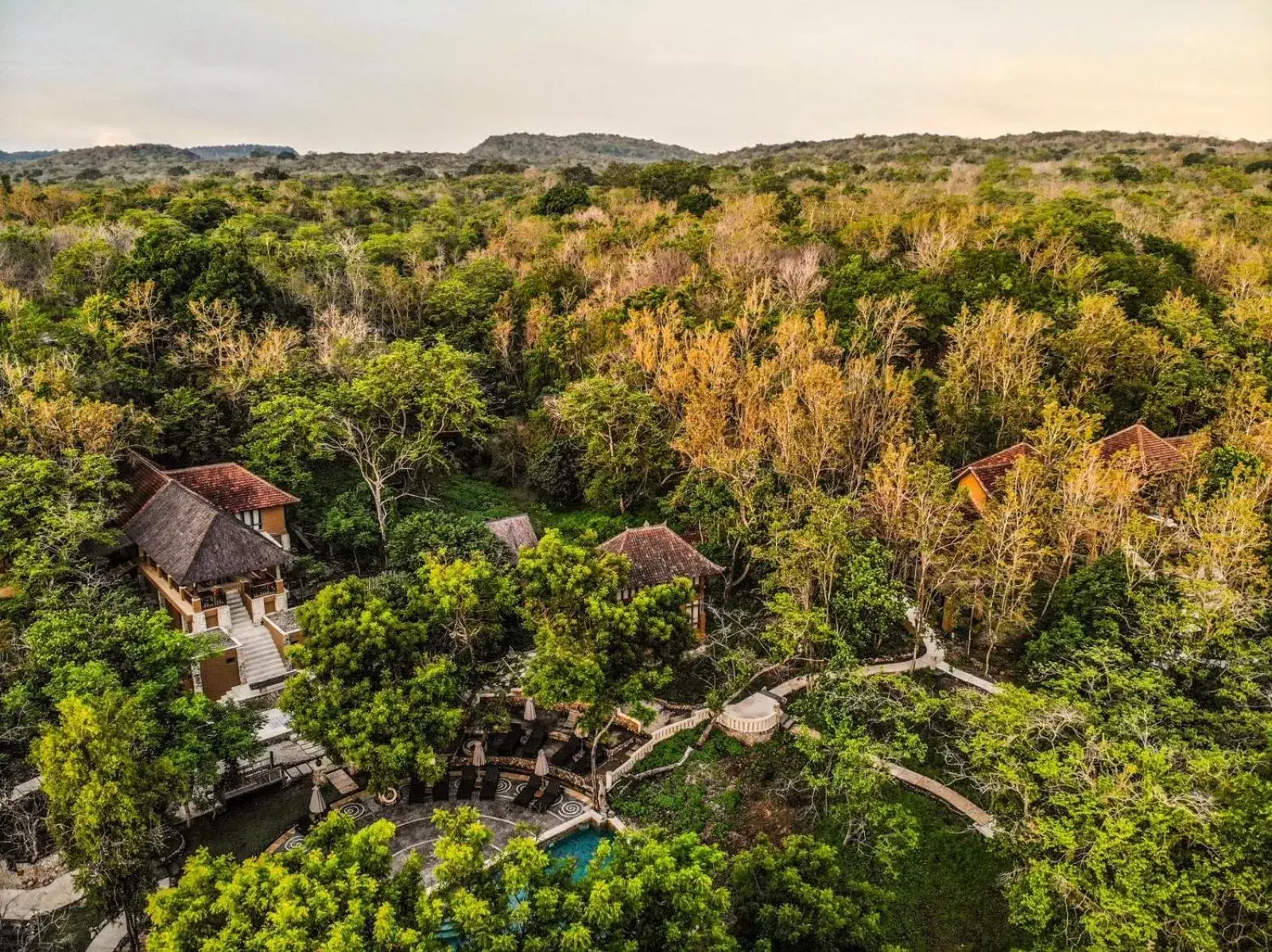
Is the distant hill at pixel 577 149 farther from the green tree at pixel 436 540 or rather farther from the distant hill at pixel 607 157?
the green tree at pixel 436 540

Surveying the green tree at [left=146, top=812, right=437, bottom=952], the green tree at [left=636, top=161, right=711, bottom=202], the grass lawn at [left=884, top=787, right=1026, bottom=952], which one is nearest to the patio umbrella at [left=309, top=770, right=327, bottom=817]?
the green tree at [left=146, top=812, right=437, bottom=952]

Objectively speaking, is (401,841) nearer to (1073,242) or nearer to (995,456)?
(995,456)

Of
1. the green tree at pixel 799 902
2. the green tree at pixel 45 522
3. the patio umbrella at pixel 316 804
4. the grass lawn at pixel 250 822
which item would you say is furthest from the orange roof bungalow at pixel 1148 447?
the green tree at pixel 45 522

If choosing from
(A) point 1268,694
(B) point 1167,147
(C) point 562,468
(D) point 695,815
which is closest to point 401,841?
(D) point 695,815

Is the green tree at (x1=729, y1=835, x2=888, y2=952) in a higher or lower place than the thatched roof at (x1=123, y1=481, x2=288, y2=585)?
lower

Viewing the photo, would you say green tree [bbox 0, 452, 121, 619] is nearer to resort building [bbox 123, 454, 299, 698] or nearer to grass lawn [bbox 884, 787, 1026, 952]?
resort building [bbox 123, 454, 299, 698]
